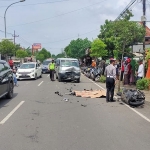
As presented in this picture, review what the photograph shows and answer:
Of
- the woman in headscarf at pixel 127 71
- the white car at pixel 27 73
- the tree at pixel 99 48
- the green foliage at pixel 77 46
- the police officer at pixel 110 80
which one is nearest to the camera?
the police officer at pixel 110 80

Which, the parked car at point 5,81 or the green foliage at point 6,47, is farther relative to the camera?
the green foliage at point 6,47

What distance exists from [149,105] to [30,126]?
563 cm

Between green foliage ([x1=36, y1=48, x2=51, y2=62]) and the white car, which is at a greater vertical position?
green foliage ([x1=36, y1=48, x2=51, y2=62])

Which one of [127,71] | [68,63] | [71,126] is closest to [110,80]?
[71,126]

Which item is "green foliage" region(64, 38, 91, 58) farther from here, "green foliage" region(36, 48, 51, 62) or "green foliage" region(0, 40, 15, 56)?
"green foliage" region(36, 48, 51, 62)

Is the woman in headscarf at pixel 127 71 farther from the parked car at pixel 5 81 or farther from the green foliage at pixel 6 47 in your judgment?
the green foliage at pixel 6 47

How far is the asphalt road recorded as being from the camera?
5801mm

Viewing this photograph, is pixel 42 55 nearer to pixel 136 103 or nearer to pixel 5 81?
pixel 5 81

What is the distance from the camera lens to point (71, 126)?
7379 millimetres

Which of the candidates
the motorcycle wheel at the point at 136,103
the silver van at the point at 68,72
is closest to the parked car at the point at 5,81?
the motorcycle wheel at the point at 136,103

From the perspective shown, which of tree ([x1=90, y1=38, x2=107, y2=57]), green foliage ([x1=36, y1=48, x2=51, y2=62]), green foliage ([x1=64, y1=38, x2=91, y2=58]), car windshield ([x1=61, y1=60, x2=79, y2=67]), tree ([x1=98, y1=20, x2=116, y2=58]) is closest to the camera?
car windshield ([x1=61, y1=60, x2=79, y2=67])

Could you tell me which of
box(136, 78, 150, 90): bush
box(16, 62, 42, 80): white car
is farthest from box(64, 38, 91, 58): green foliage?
box(136, 78, 150, 90): bush

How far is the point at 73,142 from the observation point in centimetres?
594

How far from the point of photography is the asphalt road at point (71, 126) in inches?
228
